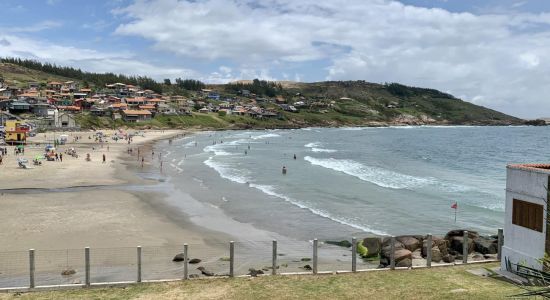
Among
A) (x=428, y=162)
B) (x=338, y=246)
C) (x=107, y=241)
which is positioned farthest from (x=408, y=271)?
(x=428, y=162)

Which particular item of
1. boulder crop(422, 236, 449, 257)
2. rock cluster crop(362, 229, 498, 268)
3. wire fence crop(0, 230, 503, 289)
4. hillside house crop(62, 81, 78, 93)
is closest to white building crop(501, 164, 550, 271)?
wire fence crop(0, 230, 503, 289)

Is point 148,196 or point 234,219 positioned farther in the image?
point 148,196

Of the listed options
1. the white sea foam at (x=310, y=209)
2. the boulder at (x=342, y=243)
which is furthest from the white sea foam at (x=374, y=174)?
the boulder at (x=342, y=243)

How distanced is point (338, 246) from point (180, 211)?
37.2 feet

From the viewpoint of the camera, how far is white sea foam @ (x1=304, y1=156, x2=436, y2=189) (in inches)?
1617

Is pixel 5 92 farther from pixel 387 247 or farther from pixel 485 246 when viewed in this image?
pixel 485 246

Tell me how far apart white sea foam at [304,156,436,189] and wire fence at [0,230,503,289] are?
68.6 feet

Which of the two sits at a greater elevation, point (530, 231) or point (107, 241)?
point (530, 231)

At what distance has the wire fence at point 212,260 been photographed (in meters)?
15.0

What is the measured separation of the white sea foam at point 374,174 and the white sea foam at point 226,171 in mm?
10464

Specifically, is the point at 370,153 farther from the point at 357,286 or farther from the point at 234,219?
the point at 357,286

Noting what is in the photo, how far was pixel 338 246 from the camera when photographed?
2064 centimetres

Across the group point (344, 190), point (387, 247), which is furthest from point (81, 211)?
point (344, 190)

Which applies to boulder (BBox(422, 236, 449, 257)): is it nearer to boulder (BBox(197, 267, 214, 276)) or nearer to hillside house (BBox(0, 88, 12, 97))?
boulder (BBox(197, 267, 214, 276))
